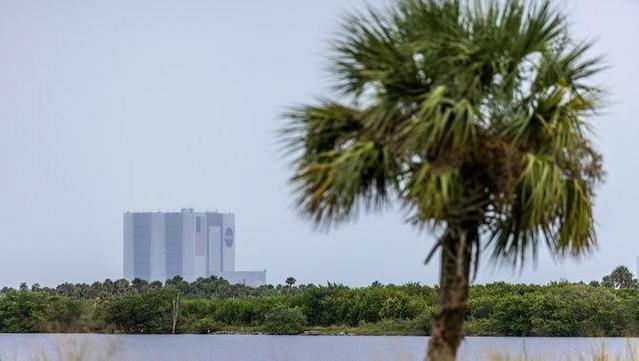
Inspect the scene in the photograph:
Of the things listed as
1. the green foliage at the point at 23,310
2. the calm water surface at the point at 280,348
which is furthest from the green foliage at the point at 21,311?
the calm water surface at the point at 280,348

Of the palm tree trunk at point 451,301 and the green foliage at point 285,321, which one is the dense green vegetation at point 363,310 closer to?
the green foliage at point 285,321

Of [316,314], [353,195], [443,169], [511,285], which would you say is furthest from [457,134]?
[316,314]

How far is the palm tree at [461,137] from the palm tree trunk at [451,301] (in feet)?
0.04

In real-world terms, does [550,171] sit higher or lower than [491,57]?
lower

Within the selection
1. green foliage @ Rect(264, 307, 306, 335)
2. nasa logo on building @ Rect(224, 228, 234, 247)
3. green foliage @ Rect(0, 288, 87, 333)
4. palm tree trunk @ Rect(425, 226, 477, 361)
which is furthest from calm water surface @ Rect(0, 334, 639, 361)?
nasa logo on building @ Rect(224, 228, 234, 247)

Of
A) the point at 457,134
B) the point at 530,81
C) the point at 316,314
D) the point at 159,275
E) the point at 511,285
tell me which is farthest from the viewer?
the point at 159,275

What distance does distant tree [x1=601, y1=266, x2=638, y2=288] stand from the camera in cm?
8110

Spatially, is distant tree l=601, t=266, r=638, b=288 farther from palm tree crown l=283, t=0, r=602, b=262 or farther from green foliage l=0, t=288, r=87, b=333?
palm tree crown l=283, t=0, r=602, b=262

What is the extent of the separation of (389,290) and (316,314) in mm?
5139

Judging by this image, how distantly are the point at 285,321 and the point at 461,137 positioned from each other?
62.3 meters

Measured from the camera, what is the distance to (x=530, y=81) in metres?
14.3

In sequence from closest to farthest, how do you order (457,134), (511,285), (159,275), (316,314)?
(457,134) → (511,285) → (316,314) → (159,275)

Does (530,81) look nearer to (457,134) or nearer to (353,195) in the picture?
(457,134)

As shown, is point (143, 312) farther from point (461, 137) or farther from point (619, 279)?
point (461, 137)
